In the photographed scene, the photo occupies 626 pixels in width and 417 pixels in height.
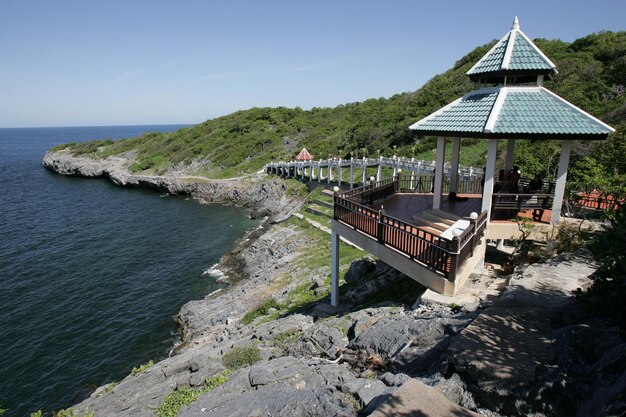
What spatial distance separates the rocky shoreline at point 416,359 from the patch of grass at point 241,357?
15 centimetres

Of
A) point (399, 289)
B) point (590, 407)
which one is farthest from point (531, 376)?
point (399, 289)

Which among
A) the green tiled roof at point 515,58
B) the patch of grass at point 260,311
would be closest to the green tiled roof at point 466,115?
the green tiled roof at point 515,58

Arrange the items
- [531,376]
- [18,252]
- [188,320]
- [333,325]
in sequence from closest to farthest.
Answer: [531,376] → [333,325] → [188,320] → [18,252]

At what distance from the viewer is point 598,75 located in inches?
1348

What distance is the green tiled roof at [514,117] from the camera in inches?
410

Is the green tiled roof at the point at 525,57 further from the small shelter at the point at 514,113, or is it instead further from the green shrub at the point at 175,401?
the green shrub at the point at 175,401

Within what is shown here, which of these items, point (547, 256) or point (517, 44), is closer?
point (547, 256)

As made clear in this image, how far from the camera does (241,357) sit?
11180 millimetres

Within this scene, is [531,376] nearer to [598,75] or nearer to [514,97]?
[514,97]

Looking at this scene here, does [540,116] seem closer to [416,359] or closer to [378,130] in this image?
[416,359]

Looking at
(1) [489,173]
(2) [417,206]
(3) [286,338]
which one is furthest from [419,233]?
(3) [286,338]

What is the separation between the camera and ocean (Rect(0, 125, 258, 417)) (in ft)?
56.1

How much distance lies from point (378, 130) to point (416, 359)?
143ft

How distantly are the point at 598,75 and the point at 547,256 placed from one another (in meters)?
33.8
